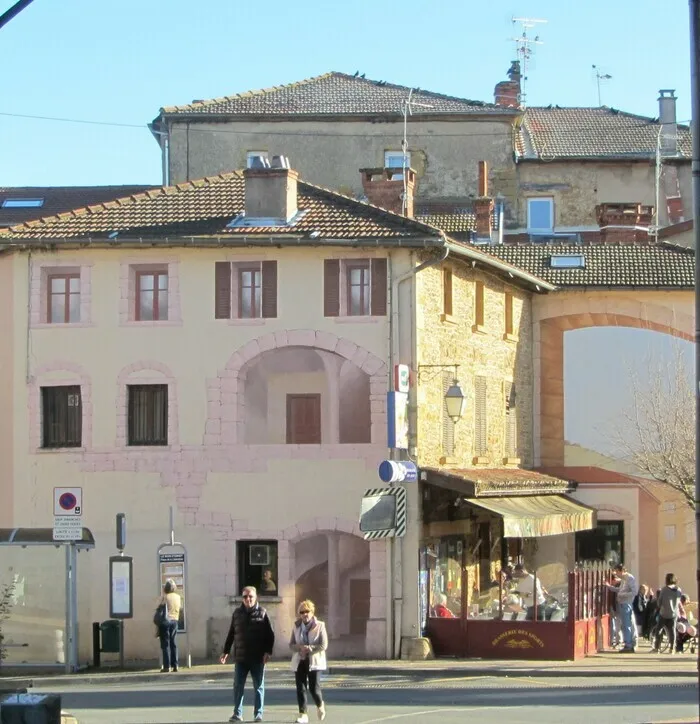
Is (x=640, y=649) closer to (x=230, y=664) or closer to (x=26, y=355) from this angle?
(x=230, y=664)

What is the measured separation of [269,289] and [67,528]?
234 inches

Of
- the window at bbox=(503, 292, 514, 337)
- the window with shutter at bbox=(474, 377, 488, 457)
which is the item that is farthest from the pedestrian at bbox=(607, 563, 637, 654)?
the window at bbox=(503, 292, 514, 337)

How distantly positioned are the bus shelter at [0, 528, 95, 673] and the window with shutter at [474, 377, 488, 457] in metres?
8.68

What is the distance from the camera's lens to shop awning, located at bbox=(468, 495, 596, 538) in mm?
29078

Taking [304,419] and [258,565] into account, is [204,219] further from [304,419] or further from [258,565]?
[258,565]

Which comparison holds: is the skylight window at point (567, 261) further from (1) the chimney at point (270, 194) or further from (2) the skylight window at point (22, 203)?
(2) the skylight window at point (22, 203)

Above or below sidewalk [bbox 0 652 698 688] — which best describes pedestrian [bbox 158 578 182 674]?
above

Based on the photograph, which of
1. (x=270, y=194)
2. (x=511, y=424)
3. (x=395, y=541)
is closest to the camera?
(x=395, y=541)

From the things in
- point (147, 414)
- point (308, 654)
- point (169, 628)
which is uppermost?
point (147, 414)

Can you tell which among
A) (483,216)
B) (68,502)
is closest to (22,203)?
(483,216)

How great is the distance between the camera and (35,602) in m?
27.9

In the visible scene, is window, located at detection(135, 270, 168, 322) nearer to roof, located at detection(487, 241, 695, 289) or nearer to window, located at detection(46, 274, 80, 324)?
window, located at detection(46, 274, 80, 324)

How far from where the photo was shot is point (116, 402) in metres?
29.6

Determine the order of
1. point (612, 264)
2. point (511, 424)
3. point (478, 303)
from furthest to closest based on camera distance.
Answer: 1. point (612, 264)
2. point (511, 424)
3. point (478, 303)
